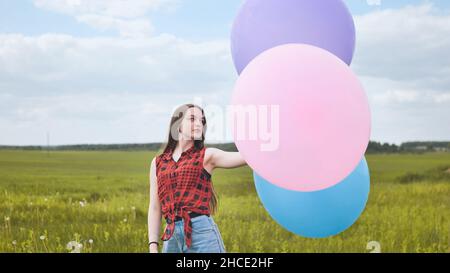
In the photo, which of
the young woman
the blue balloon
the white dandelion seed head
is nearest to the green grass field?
the white dandelion seed head

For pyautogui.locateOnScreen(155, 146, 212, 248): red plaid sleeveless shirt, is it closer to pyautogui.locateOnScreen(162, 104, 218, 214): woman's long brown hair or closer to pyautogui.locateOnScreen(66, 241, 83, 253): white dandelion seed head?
pyautogui.locateOnScreen(162, 104, 218, 214): woman's long brown hair

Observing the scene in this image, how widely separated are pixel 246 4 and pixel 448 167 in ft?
9.94

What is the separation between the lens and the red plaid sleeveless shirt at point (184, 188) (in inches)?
91.8

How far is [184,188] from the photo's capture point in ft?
7.73

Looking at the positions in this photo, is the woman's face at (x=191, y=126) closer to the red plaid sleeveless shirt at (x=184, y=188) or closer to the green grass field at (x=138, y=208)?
the red plaid sleeveless shirt at (x=184, y=188)

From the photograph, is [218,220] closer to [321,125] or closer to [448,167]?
[321,125]

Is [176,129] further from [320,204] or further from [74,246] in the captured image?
[74,246]

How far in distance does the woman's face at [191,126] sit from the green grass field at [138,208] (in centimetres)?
106

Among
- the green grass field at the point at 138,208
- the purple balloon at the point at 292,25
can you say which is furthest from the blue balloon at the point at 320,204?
the green grass field at the point at 138,208

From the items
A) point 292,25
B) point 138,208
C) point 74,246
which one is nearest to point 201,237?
point 292,25

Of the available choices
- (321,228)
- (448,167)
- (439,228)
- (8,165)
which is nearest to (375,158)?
(448,167)

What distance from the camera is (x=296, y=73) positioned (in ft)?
6.59
